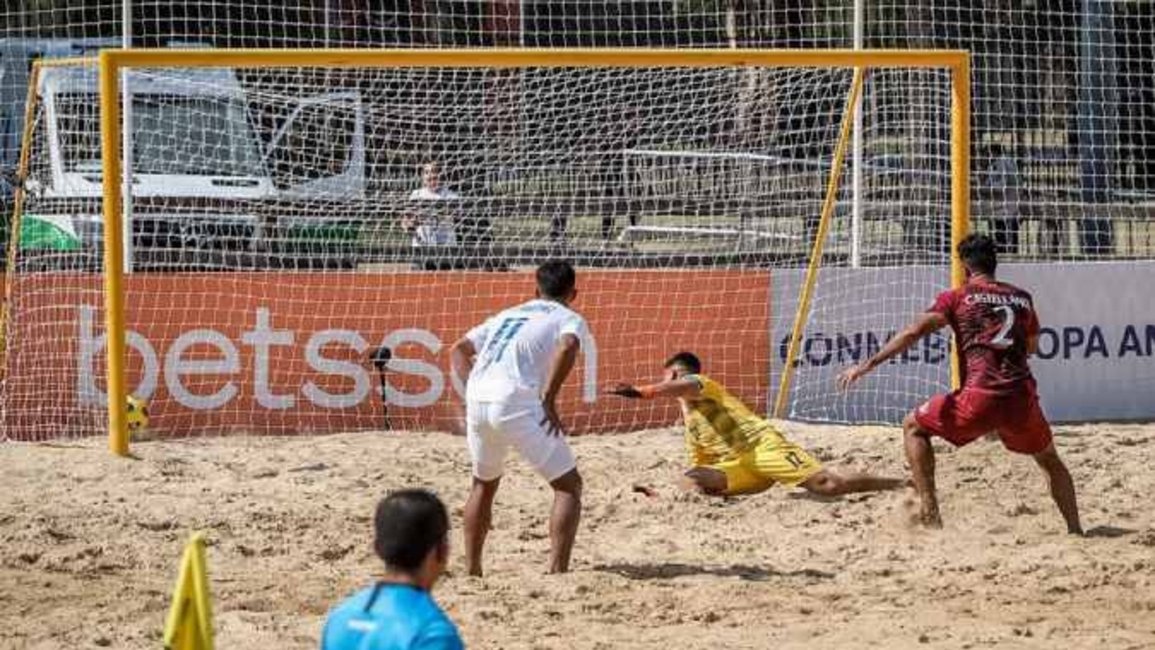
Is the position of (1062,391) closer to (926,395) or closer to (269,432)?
(926,395)

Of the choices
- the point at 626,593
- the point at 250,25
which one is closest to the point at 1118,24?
the point at 250,25

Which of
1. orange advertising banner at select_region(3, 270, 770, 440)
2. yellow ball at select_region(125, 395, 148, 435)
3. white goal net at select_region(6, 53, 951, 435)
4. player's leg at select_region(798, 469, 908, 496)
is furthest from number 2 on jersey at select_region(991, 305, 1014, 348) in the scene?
yellow ball at select_region(125, 395, 148, 435)

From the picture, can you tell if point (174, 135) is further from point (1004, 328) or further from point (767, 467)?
Answer: point (1004, 328)

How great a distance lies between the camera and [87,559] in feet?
33.4

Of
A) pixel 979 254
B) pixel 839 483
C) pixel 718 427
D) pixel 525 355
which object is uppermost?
pixel 979 254

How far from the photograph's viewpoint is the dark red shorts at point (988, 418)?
1052 centimetres

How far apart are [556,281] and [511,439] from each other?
0.79m

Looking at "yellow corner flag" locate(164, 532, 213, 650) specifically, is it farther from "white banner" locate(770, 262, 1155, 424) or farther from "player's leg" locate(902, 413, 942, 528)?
"white banner" locate(770, 262, 1155, 424)

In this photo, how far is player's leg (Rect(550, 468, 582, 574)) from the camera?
9477 mm

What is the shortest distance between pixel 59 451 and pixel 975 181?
26.5 ft

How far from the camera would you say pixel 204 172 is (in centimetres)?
1574

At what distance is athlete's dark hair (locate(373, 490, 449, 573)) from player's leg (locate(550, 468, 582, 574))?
470cm

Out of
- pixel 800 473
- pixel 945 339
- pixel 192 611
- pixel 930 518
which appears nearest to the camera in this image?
Answer: pixel 192 611

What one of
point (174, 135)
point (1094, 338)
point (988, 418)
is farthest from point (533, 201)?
point (988, 418)
